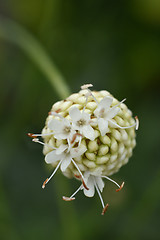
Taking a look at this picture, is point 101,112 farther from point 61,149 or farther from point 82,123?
point 61,149

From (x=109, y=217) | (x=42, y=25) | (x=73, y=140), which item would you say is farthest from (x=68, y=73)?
(x=73, y=140)

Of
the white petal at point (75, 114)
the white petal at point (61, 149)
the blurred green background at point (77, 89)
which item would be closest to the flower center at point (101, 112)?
the white petal at point (75, 114)

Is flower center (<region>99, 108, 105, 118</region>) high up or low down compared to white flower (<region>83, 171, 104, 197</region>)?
up

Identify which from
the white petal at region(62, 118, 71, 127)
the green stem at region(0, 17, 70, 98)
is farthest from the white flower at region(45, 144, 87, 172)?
the green stem at region(0, 17, 70, 98)

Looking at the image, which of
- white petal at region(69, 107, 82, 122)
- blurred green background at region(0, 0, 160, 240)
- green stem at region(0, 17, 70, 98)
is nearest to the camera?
white petal at region(69, 107, 82, 122)

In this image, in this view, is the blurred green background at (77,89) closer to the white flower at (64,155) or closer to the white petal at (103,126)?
the white flower at (64,155)

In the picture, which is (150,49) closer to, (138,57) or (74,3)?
(138,57)

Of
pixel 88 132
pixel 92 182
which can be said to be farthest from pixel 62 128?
pixel 92 182

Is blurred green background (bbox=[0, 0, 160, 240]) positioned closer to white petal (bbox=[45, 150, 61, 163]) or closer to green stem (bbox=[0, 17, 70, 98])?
green stem (bbox=[0, 17, 70, 98])
